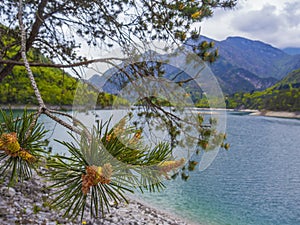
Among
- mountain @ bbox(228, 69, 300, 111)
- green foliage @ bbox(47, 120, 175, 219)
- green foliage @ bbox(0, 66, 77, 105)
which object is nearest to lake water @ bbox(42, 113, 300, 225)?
green foliage @ bbox(0, 66, 77, 105)

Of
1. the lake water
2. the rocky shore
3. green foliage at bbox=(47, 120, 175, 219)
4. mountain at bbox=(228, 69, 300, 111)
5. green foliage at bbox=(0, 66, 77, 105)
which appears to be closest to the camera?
green foliage at bbox=(47, 120, 175, 219)

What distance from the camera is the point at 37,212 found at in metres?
4.50

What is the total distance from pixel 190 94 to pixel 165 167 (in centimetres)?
88

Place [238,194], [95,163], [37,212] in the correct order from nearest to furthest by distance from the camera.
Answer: [95,163]
[37,212]
[238,194]

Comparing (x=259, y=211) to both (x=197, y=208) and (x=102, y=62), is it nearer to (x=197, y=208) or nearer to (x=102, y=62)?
(x=197, y=208)

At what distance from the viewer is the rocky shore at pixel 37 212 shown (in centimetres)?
415

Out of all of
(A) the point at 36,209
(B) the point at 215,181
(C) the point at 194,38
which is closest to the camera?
(C) the point at 194,38

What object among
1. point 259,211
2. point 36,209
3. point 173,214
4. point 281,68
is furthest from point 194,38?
point 281,68

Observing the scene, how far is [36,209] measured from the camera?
179 inches

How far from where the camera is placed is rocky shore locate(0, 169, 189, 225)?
4.15 m

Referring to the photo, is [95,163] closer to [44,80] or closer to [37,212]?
[37,212]

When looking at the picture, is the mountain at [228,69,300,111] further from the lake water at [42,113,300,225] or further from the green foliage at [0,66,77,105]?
the green foliage at [0,66,77,105]


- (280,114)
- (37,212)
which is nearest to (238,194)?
(37,212)

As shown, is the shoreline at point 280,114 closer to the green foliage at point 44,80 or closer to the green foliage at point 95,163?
the green foliage at point 44,80
